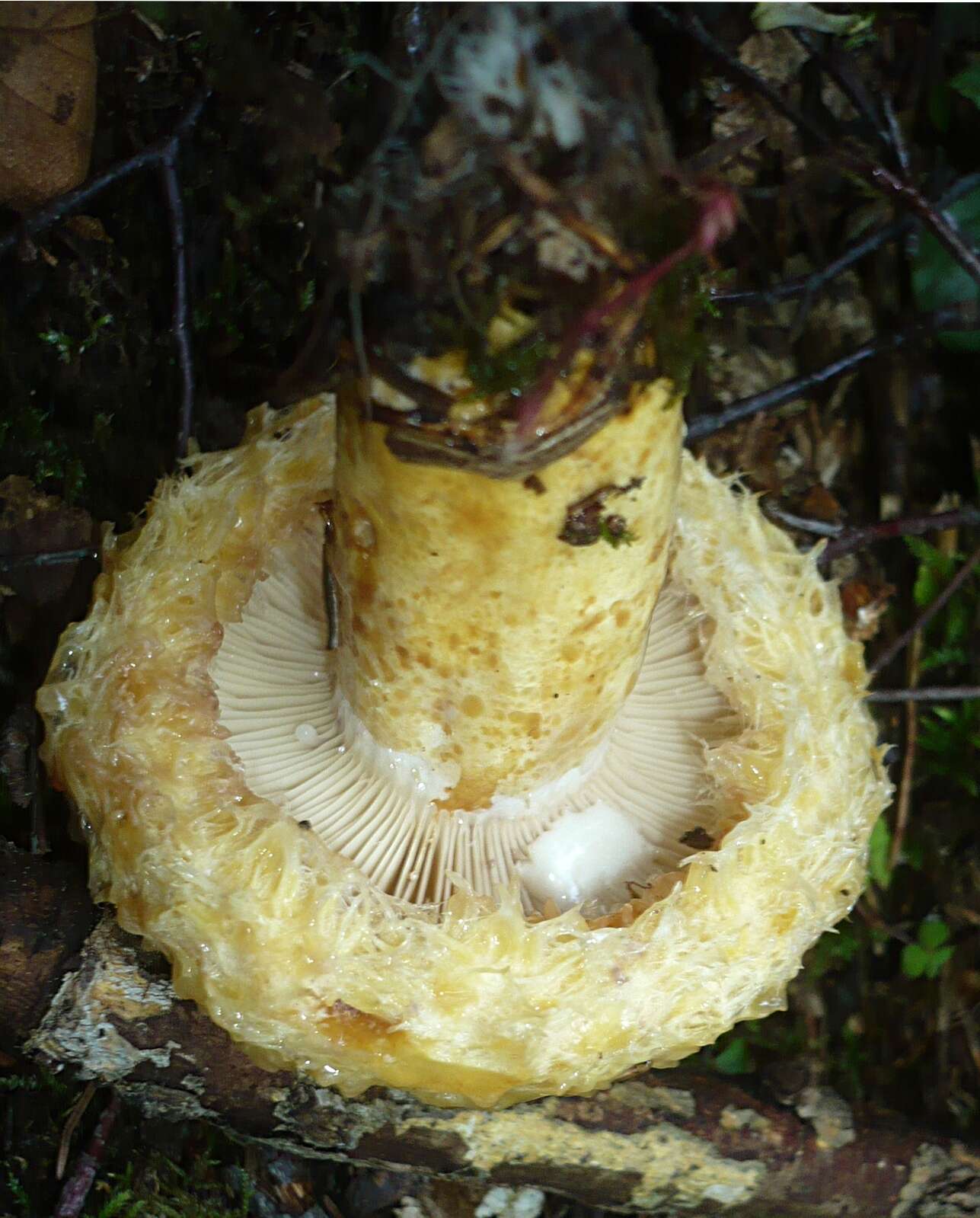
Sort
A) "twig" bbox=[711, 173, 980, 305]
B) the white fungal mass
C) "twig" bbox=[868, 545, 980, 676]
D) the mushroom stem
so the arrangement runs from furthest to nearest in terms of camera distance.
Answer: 1. "twig" bbox=[868, 545, 980, 676]
2. "twig" bbox=[711, 173, 980, 305]
3. the white fungal mass
4. the mushroom stem

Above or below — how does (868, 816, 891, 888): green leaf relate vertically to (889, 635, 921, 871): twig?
below

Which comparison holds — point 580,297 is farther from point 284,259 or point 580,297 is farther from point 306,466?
point 284,259

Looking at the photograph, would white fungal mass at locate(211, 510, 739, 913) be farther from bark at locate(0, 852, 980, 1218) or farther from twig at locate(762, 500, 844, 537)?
twig at locate(762, 500, 844, 537)

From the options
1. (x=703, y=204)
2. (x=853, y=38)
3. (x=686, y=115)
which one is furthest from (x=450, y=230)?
(x=853, y=38)

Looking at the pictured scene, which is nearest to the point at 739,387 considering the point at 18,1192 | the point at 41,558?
the point at 41,558

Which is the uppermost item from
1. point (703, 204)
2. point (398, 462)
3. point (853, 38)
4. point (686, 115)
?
point (853, 38)

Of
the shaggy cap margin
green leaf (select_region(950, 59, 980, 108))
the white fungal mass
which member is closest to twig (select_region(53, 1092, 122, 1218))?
the shaggy cap margin

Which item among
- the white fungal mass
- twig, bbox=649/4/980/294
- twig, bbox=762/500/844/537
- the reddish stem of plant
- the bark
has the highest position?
twig, bbox=649/4/980/294
